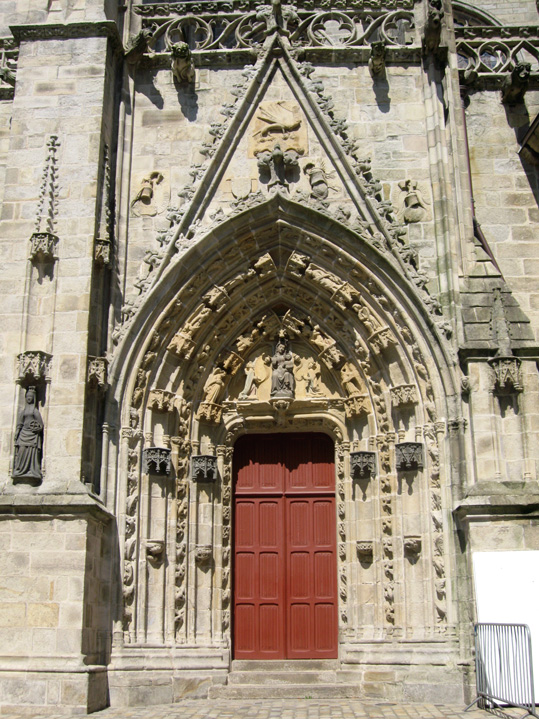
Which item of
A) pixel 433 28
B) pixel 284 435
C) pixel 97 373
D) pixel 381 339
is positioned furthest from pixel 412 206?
pixel 97 373

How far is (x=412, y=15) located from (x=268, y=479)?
694 cm

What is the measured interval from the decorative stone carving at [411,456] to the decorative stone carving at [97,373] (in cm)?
371

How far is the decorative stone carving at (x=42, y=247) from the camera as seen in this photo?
10383 mm

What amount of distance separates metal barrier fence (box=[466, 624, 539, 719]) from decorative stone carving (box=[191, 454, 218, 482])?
3.82 m

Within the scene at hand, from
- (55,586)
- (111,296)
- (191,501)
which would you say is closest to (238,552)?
(191,501)

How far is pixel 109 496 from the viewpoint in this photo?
10.3 meters

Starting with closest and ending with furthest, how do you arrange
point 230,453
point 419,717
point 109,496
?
point 419,717, point 109,496, point 230,453

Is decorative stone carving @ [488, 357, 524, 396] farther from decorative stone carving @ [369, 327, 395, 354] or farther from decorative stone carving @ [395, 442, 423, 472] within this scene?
decorative stone carving @ [369, 327, 395, 354]

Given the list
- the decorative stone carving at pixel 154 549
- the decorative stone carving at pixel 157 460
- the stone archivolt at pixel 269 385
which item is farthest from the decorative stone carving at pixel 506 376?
the decorative stone carving at pixel 154 549

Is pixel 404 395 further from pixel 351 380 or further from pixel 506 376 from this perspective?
pixel 506 376

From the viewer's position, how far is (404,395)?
35.3ft

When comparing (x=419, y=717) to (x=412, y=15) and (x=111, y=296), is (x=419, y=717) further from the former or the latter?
(x=412, y=15)

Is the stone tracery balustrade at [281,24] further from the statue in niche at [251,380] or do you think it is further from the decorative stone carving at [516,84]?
the statue in niche at [251,380]

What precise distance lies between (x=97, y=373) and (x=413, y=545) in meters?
4.30
